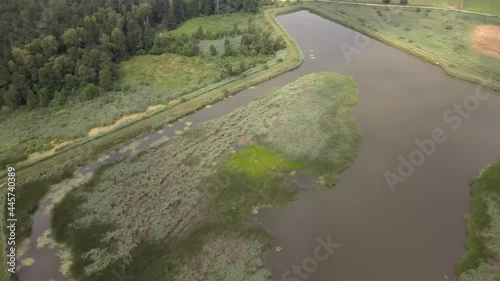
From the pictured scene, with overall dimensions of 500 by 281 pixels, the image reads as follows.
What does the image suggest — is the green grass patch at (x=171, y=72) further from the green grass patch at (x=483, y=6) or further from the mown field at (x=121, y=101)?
the green grass patch at (x=483, y=6)

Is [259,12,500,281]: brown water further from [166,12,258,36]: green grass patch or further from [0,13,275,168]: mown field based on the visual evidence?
[166,12,258,36]: green grass patch

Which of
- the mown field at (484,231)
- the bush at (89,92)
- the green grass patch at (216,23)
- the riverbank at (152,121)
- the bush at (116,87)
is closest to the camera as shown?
the mown field at (484,231)

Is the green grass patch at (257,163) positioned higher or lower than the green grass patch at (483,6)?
lower

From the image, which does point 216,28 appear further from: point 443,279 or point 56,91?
point 443,279

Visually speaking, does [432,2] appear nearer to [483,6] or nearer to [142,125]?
[483,6]

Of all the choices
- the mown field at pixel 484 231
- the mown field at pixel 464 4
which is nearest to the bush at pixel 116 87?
the mown field at pixel 484 231

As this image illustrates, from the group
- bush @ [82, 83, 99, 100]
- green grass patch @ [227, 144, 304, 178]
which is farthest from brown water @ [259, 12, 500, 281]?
bush @ [82, 83, 99, 100]

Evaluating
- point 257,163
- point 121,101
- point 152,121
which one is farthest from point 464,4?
point 121,101
